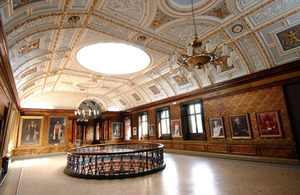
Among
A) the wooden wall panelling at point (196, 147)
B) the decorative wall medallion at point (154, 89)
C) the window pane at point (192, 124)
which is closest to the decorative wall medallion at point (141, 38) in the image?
the decorative wall medallion at point (154, 89)

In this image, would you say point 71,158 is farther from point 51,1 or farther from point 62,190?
point 51,1

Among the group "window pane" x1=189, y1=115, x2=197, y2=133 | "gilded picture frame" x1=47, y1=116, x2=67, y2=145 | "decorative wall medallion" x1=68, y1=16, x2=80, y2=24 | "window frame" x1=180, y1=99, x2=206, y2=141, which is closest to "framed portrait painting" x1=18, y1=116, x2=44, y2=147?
"gilded picture frame" x1=47, y1=116, x2=67, y2=145

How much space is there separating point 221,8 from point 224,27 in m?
1.10

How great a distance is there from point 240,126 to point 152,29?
630 centimetres

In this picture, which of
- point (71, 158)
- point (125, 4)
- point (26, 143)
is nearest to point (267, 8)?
point (125, 4)

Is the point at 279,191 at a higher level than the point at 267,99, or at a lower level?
lower

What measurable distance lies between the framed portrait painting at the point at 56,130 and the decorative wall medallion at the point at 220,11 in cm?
1389

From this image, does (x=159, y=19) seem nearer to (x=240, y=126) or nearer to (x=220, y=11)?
(x=220, y=11)

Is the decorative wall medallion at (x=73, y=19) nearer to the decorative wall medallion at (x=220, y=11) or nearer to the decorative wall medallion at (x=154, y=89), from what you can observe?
the decorative wall medallion at (x=220, y=11)

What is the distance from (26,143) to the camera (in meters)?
12.7

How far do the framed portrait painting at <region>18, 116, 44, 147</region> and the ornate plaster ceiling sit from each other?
5376 millimetres

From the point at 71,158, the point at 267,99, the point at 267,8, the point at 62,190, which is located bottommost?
the point at 62,190

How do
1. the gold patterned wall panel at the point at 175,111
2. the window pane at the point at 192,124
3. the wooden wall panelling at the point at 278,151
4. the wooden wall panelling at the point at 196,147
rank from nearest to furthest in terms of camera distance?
1. the wooden wall panelling at the point at 278,151
2. the wooden wall panelling at the point at 196,147
3. the window pane at the point at 192,124
4. the gold patterned wall panel at the point at 175,111

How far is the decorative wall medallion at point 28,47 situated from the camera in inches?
231
